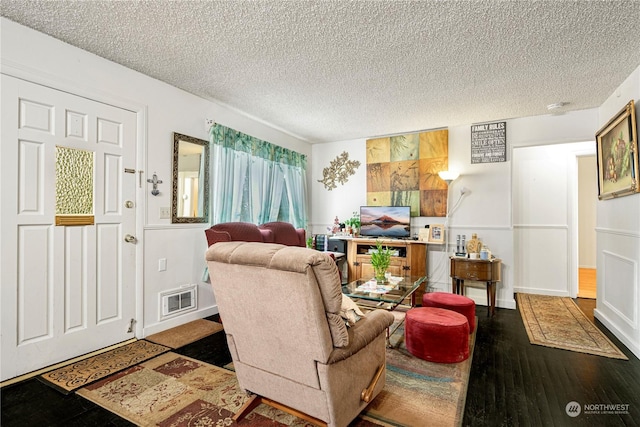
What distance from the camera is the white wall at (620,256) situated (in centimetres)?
278

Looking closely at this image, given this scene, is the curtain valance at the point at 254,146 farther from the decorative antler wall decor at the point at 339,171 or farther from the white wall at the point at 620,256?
the white wall at the point at 620,256

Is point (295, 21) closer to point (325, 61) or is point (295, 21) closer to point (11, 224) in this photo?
point (325, 61)

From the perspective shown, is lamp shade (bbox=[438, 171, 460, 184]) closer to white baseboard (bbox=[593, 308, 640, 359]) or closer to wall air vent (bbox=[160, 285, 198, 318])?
white baseboard (bbox=[593, 308, 640, 359])

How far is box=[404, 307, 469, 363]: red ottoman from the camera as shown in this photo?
2523 millimetres

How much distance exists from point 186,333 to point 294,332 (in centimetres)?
219

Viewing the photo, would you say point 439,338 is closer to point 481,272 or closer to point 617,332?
point 481,272

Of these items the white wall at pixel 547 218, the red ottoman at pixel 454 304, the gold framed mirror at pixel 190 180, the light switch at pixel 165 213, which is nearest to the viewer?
the red ottoman at pixel 454 304

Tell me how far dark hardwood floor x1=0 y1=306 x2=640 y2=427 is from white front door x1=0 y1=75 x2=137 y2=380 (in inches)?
16.3

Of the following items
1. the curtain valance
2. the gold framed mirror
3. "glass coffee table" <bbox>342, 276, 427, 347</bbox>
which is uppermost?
the curtain valance

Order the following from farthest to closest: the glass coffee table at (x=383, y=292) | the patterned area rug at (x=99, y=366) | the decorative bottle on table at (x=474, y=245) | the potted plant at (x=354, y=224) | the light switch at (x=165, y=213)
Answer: the potted plant at (x=354, y=224) < the decorative bottle on table at (x=474, y=245) < the light switch at (x=165, y=213) < the glass coffee table at (x=383, y=292) < the patterned area rug at (x=99, y=366)

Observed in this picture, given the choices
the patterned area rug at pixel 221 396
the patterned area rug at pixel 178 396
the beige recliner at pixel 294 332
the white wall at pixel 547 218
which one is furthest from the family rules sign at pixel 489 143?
the patterned area rug at pixel 178 396

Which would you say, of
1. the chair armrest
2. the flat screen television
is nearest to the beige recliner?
the chair armrest

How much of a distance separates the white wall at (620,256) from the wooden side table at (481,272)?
41.6 inches

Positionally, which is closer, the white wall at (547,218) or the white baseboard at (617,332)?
the white baseboard at (617,332)
